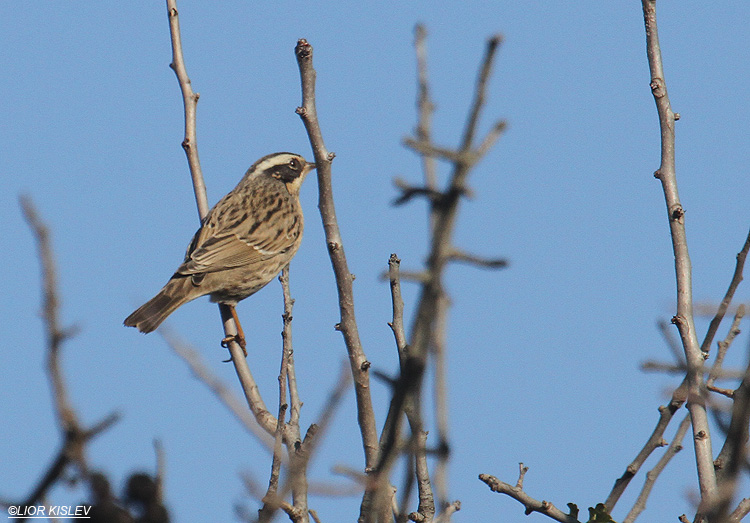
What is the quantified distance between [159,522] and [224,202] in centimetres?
873

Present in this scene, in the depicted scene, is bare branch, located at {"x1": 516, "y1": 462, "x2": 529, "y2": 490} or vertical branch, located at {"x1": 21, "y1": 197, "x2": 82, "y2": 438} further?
bare branch, located at {"x1": 516, "y1": 462, "x2": 529, "y2": 490}

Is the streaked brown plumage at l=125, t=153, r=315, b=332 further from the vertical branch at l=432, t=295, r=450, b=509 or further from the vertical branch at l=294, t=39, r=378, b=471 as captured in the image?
the vertical branch at l=432, t=295, r=450, b=509

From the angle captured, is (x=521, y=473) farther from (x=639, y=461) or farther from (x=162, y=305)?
(x=162, y=305)

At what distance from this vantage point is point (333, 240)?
4.57 m

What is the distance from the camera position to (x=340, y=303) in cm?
450

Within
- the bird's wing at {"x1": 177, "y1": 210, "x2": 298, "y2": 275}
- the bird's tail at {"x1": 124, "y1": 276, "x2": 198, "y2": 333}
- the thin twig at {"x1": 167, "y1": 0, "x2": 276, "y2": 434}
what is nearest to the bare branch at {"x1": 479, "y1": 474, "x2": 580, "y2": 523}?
the thin twig at {"x1": 167, "y1": 0, "x2": 276, "y2": 434}

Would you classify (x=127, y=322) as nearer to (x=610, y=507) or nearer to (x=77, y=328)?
(x=610, y=507)

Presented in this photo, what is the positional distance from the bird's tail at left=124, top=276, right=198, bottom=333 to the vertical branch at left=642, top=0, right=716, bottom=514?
474 cm

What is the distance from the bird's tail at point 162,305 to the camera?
810 centimetres

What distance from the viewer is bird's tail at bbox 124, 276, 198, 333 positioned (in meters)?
8.10

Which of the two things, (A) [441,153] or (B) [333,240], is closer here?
(A) [441,153]

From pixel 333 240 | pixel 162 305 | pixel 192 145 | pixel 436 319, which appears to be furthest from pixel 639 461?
pixel 162 305

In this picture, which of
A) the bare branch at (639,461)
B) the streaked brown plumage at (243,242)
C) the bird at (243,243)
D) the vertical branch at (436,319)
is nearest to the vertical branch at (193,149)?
the bird at (243,243)

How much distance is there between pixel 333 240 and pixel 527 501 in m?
1.55
